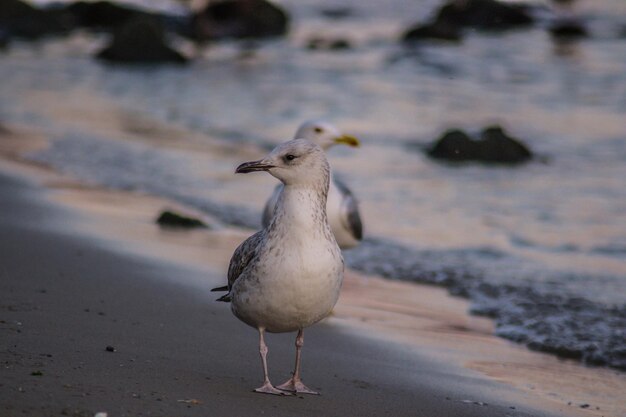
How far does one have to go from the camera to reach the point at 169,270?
7.63 m

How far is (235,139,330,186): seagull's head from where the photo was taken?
4992 millimetres

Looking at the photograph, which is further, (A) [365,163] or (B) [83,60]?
(B) [83,60]

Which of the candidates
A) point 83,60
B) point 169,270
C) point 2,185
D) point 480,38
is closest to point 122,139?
point 2,185

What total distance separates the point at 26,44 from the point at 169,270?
20528 millimetres

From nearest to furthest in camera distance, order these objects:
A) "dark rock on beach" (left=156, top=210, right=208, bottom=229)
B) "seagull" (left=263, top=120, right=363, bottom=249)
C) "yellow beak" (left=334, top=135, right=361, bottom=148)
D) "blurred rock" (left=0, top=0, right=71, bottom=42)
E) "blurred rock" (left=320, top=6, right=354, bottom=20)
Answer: "seagull" (left=263, top=120, right=363, bottom=249) < "yellow beak" (left=334, top=135, right=361, bottom=148) < "dark rock on beach" (left=156, top=210, right=208, bottom=229) < "blurred rock" (left=0, top=0, right=71, bottom=42) < "blurred rock" (left=320, top=6, right=354, bottom=20)

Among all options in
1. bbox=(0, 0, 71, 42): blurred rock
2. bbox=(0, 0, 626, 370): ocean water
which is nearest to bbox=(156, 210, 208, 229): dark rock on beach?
bbox=(0, 0, 626, 370): ocean water

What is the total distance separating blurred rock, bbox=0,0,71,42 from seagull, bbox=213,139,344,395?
24816 millimetres

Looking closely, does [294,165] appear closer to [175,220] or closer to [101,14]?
[175,220]

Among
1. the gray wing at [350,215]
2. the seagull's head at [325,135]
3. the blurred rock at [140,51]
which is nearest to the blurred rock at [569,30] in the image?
the blurred rock at [140,51]

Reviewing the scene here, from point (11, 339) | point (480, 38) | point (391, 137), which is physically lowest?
point (11, 339)

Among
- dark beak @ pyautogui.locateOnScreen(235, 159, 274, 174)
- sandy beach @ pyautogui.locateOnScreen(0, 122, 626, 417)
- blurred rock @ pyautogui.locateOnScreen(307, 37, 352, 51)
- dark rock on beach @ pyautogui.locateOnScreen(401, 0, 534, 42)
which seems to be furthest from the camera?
dark rock on beach @ pyautogui.locateOnScreen(401, 0, 534, 42)

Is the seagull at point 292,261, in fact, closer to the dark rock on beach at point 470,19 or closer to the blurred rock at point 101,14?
the dark rock on beach at point 470,19

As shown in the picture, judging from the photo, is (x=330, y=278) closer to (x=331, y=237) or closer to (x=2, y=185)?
(x=331, y=237)

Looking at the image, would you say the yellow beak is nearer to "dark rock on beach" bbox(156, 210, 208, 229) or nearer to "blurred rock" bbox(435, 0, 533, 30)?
"dark rock on beach" bbox(156, 210, 208, 229)
